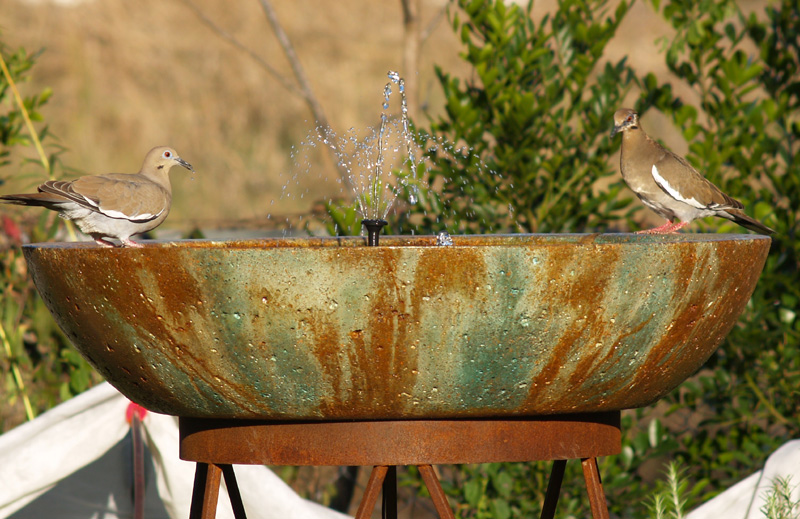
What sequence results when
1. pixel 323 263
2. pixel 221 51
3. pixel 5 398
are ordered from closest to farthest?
pixel 323 263 < pixel 5 398 < pixel 221 51

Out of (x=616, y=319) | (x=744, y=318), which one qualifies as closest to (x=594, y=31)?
(x=744, y=318)

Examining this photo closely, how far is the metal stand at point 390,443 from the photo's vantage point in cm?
191

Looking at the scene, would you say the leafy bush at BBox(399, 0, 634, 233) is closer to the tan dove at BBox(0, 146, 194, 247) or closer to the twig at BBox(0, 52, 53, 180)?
the tan dove at BBox(0, 146, 194, 247)

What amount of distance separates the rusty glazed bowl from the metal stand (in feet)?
0.19

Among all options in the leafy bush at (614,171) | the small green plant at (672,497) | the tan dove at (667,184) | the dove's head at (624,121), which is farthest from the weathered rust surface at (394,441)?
the leafy bush at (614,171)

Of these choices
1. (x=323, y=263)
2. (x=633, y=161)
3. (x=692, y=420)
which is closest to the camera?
(x=323, y=263)

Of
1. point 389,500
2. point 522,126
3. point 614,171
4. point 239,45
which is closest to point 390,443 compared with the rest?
point 389,500

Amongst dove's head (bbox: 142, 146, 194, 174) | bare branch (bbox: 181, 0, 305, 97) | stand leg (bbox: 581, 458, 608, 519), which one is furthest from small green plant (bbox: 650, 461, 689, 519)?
bare branch (bbox: 181, 0, 305, 97)

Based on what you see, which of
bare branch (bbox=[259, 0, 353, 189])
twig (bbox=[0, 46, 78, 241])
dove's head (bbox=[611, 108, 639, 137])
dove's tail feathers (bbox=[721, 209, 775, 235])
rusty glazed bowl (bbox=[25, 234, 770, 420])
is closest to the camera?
rusty glazed bowl (bbox=[25, 234, 770, 420])

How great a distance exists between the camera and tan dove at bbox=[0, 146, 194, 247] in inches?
98.8

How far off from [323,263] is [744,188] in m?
2.79

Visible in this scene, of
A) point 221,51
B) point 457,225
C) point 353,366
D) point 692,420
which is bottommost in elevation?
point 692,420

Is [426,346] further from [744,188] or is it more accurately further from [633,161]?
[744,188]

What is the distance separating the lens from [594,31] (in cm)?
395
